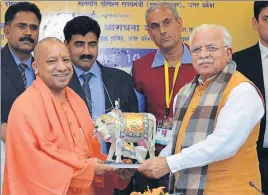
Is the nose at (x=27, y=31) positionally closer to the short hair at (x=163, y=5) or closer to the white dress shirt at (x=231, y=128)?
the short hair at (x=163, y=5)

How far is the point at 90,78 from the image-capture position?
171 inches

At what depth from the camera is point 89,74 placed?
4.35m

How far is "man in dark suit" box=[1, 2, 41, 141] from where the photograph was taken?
4.25 meters

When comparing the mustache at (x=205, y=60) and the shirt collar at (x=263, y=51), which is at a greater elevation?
the shirt collar at (x=263, y=51)

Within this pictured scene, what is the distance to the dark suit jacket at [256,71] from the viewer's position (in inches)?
167

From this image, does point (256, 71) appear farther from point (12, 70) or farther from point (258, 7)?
point (12, 70)

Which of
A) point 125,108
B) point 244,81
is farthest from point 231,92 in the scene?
point 125,108

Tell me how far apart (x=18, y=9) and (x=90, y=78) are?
29.4 inches

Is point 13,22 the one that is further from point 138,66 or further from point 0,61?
point 138,66

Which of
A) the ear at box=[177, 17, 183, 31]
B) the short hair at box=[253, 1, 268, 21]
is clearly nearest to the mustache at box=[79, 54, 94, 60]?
the ear at box=[177, 17, 183, 31]

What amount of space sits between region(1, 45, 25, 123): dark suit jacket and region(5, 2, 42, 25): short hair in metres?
0.29

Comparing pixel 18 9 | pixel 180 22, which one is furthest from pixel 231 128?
pixel 18 9

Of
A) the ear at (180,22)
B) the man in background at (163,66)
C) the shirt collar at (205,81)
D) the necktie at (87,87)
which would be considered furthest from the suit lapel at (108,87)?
the shirt collar at (205,81)

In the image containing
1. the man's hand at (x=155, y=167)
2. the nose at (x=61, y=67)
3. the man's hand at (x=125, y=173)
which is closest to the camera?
the man's hand at (x=155, y=167)
